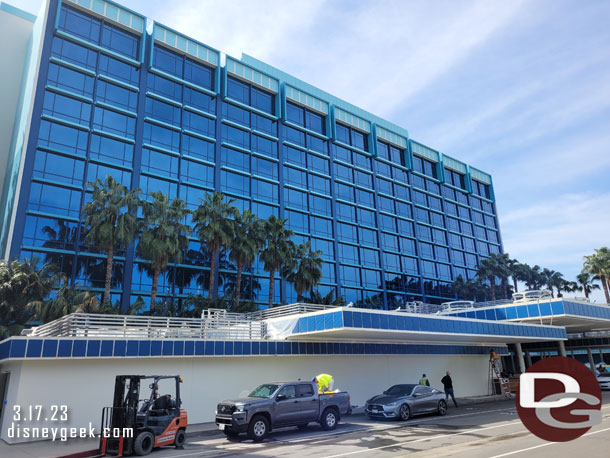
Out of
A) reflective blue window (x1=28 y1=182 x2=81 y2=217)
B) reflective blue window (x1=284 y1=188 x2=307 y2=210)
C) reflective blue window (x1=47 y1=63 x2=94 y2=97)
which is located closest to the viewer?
reflective blue window (x1=28 y1=182 x2=81 y2=217)

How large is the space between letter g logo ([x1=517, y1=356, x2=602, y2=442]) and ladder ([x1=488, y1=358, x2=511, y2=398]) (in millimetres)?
14297

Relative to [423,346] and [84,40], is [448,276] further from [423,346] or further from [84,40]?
[84,40]

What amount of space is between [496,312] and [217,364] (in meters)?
25.1

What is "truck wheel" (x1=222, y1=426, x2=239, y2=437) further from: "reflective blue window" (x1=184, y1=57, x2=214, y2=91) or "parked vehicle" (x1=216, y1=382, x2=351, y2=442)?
"reflective blue window" (x1=184, y1=57, x2=214, y2=91)

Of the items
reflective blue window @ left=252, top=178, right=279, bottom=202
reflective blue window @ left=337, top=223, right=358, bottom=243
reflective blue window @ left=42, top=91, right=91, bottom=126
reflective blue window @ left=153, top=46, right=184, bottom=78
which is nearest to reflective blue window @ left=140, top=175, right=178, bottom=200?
reflective blue window @ left=42, top=91, right=91, bottom=126


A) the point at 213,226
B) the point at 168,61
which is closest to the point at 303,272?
the point at 213,226

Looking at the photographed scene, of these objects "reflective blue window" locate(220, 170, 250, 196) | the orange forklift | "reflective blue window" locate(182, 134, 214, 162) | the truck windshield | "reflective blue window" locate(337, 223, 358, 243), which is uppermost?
"reflective blue window" locate(182, 134, 214, 162)

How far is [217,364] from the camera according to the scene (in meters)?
21.5

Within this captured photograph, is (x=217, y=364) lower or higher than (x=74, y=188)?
lower

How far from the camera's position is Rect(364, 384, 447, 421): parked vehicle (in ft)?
62.1

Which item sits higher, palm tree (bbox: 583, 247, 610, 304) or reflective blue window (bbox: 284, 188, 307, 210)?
reflective blue window (bbox: 284, 188, 307, 210)

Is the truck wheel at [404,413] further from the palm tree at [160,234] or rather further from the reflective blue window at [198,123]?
the reflective blue window at [198,123]

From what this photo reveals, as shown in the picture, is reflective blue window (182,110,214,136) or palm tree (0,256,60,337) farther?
reflective blue window (182,110,214,136)

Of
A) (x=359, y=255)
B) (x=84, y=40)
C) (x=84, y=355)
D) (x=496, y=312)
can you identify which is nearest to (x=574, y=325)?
(x=496, y=312)
